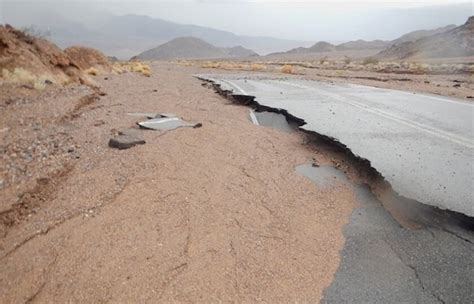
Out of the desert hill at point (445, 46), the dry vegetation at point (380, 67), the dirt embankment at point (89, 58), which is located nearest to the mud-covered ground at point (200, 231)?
the dirt embankment at point (89, 58)

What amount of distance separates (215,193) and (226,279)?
1.76m

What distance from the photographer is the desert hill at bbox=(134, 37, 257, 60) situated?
162000 mm

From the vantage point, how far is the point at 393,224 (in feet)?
15.3

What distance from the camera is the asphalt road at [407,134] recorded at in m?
5.43

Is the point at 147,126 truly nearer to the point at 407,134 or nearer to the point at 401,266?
the point at 407,134

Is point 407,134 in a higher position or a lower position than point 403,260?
lower

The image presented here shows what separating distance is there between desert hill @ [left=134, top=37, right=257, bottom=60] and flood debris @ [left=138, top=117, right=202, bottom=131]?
502 ft

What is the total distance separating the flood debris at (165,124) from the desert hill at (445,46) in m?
55.9

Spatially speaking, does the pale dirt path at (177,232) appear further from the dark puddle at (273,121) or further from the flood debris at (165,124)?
the dark puddle at (273,121)

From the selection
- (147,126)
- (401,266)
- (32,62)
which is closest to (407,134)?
(401,266)

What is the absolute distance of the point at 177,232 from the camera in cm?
427

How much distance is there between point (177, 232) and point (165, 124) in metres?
4.63

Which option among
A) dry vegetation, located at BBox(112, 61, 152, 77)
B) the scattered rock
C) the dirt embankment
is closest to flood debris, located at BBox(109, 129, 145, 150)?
the scattered rock

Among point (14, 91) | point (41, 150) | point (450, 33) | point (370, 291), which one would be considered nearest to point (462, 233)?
point (370, 291)
